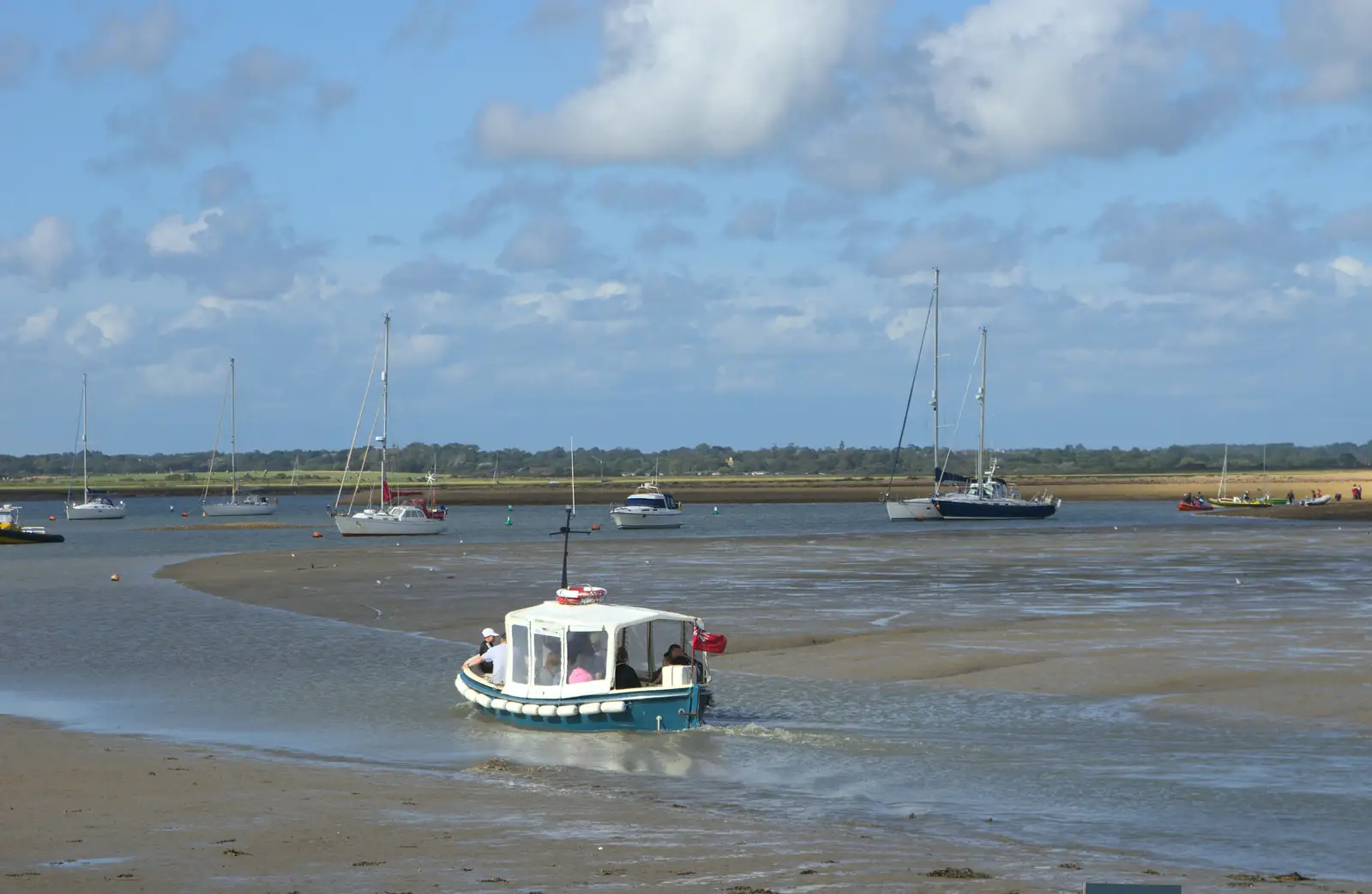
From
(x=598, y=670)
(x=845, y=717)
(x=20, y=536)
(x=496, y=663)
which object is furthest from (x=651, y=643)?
(x=20, y=536)

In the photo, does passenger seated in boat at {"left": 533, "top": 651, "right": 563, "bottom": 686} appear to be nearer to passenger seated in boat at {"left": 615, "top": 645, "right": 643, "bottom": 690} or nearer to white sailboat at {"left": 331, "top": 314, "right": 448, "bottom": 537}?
passenger seated in boat at {"left": 615, "top": 645, "right": 643, "bottom": 690}

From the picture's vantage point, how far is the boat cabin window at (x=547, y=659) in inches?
1062

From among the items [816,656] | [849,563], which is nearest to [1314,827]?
[816,656]

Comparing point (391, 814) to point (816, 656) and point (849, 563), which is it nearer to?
point (816, 656)

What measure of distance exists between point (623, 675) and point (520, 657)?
2.11 m

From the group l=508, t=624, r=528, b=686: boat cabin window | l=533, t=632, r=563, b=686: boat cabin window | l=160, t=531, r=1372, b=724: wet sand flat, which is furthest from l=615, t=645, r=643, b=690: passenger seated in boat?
l=160, t=531, r=1372, b=724: wet sand flat

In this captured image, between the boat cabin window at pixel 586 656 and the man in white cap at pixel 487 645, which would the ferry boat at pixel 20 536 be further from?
the boat cabin window at pixel 586 656

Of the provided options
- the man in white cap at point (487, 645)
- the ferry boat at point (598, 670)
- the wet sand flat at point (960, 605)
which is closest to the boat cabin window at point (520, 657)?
the ferry boat at point (598, 670)

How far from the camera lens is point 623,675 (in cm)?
2661

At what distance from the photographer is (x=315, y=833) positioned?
697 inches

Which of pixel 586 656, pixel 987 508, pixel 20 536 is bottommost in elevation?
pixel 20 536

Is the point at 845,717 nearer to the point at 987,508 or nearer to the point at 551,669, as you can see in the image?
the point at 551,669

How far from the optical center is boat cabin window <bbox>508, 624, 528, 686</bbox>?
2745 centimetres

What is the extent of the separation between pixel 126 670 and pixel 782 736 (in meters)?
17.4
